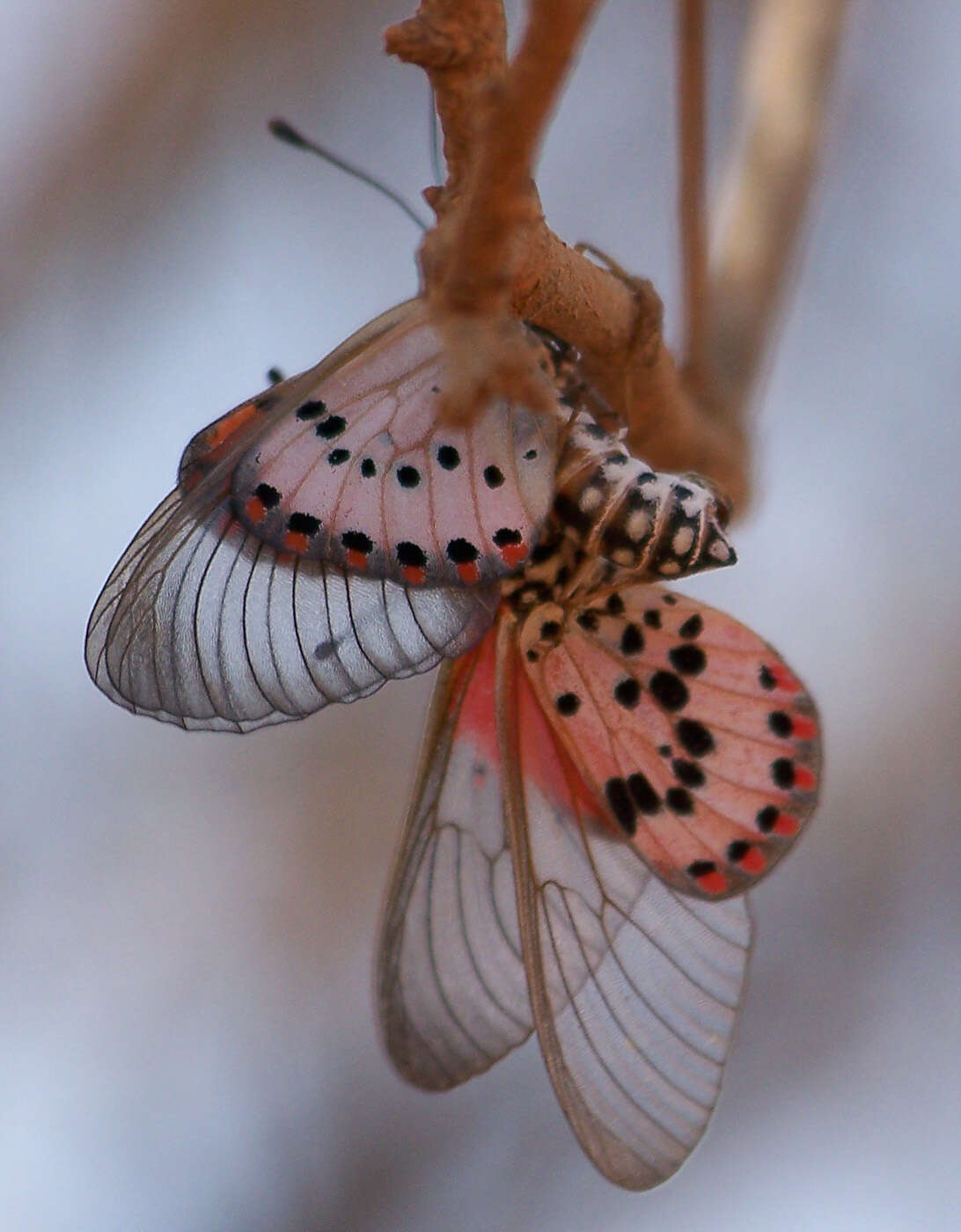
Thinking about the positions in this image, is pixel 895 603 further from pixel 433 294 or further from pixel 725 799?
pixel 433 294

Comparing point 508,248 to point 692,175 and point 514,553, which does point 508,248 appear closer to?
point 514,553

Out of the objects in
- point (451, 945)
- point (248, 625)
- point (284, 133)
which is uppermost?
point (284, 133)

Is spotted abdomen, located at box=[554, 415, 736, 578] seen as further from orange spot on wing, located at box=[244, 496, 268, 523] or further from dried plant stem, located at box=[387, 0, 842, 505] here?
orange spot on wing, located at box=[244, 496, 268, 523]

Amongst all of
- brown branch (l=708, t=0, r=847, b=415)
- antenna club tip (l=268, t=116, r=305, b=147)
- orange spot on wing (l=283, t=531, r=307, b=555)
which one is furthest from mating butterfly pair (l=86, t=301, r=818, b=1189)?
brown branch (l=708, t=0, r=847, b=415)

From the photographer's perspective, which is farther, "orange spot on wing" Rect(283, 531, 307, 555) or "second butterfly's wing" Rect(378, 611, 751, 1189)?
"second butterfly's wing" Rect(378, 611, 751, 1189)

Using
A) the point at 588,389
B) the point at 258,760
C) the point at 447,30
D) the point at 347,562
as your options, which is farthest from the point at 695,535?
the point at 258,760

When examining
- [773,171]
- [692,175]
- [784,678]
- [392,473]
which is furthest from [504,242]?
[773,171]
